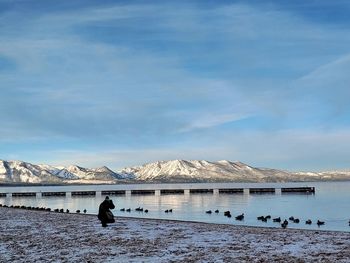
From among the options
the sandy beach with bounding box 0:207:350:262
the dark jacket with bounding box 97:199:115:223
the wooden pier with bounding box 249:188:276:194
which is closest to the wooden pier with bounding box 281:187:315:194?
the wooden pier with bounding box 249:188:276:194

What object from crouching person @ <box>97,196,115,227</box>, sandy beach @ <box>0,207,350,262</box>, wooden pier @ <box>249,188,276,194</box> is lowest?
sandy beach @ <box>0,207,350,262</box>

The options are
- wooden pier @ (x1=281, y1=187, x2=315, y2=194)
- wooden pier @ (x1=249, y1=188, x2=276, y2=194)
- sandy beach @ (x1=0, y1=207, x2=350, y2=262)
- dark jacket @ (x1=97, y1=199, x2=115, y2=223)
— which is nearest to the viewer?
sandy beach @ (x1=0, y1=207, x2=350, y2=262)

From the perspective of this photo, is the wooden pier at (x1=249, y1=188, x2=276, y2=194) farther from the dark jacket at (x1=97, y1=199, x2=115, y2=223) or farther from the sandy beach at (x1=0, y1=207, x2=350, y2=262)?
the sandy beach at (x1=0, y1=207, x2=350, y2=262)

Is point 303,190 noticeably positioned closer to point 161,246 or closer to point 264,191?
point 264,191

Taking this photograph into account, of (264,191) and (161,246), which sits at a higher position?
(264,191)

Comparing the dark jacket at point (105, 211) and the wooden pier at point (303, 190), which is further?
the wooden pier at point (303, 190)

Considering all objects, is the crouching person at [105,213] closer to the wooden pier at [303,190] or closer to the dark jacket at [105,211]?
the dark jacket at [105,211]

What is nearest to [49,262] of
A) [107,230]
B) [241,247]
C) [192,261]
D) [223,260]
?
[192,261]

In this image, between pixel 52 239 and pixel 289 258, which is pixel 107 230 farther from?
pixel 289 258

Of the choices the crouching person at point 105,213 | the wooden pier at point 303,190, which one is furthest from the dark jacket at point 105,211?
the wooden pier at point 303,190

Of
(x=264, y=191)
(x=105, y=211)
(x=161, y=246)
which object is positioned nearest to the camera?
(x=161, y=246)

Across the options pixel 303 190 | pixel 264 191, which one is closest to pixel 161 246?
pixel 303 190

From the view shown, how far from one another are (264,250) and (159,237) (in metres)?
6.24

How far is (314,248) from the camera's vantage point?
1838 centimetres
